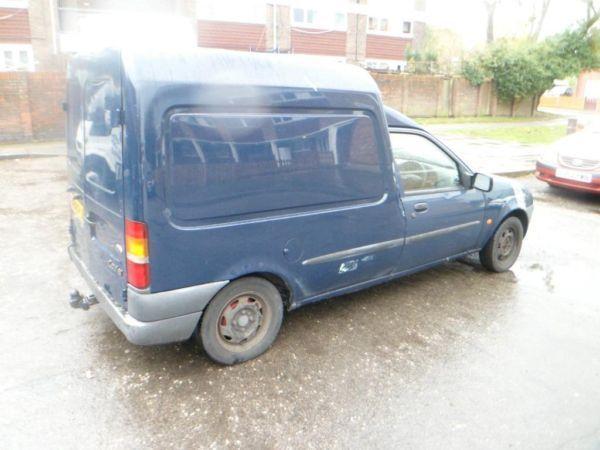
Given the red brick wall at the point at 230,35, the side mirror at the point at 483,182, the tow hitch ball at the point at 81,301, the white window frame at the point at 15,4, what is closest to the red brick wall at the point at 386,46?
the red brick wall at the point at 230,35

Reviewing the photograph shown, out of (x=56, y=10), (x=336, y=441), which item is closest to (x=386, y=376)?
(x=336, y=441)

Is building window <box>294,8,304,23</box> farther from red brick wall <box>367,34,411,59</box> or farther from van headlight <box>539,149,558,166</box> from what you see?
van headlight <box>539,149,558,166</box>

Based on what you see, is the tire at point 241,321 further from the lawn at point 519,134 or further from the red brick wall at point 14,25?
the red brick wall at point 14,25

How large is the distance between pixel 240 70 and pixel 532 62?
28.9 meters

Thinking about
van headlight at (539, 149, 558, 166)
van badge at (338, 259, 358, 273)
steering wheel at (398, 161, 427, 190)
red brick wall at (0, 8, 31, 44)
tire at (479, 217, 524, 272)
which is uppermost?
red brick wall at (0, 8, 31, 44)

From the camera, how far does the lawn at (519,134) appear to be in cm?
1727

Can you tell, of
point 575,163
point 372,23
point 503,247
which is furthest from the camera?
point 372,23

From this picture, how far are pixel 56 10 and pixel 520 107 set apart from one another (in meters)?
25.0

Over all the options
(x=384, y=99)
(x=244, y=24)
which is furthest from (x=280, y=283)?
(x=244, y=24)

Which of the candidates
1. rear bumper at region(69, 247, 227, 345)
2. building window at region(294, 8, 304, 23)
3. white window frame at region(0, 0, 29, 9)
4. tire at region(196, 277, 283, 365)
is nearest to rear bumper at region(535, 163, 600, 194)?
tire at region(196, 277, 283, 365)

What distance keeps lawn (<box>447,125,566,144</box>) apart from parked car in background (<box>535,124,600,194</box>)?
7.67 meters

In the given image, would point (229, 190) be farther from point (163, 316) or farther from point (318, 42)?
point (318, 42)

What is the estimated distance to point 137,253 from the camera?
108 inches

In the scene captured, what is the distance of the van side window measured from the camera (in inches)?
157
